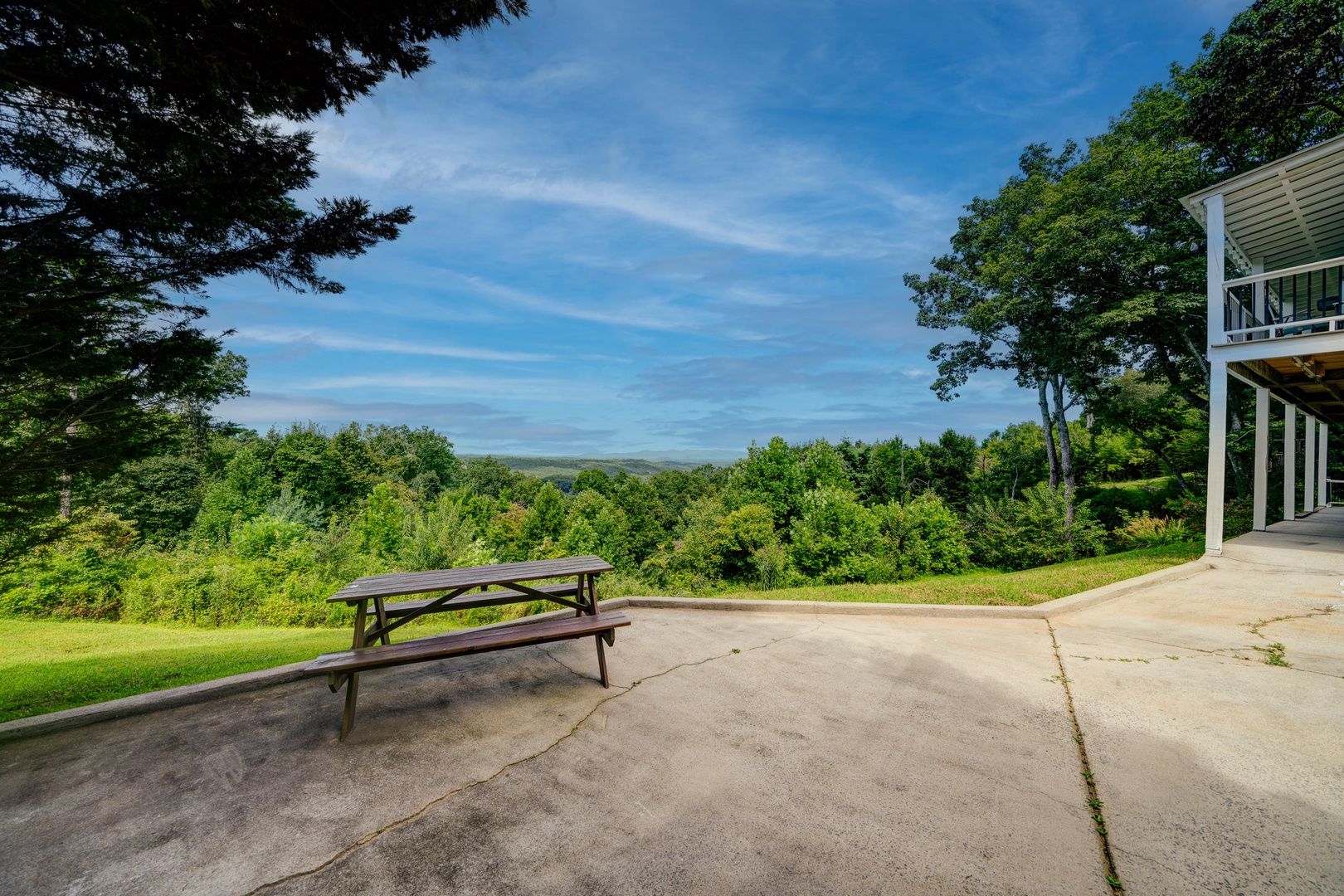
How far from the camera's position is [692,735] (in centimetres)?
304

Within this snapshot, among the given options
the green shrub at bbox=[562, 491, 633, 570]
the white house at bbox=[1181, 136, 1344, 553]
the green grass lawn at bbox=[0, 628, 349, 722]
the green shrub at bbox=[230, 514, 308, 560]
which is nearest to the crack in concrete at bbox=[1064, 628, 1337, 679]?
the white house at bbox=[1181, 136, 1344, 553]

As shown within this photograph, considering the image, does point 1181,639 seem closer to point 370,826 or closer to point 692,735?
point 692,735

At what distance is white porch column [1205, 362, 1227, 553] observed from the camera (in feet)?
25.9

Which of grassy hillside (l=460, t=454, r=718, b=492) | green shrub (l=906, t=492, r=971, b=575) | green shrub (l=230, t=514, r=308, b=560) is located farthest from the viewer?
grassy hillside (l=460, t=454, r=718, b=492)

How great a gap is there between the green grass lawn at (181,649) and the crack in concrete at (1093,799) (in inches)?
112

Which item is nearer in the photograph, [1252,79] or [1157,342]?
[1252,79]

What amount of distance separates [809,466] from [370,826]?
22.9 meters

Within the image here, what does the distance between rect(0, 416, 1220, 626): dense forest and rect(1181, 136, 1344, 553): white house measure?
4697mm

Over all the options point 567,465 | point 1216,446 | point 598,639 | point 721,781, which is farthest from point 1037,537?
point 567,465

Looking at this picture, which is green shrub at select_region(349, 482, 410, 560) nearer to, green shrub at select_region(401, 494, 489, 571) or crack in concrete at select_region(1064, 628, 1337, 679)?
green shrub at select_region(401, 494, 489, 571)

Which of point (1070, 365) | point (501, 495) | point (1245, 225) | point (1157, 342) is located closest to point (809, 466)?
point (1070, 365)

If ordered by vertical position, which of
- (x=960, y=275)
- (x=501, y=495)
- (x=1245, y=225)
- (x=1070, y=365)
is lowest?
(x=501, y=495)

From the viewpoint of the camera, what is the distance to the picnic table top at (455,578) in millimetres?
3281

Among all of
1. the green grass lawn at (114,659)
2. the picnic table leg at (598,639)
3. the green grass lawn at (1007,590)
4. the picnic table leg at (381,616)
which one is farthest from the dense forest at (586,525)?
the green grass lawn at (1007,590)
